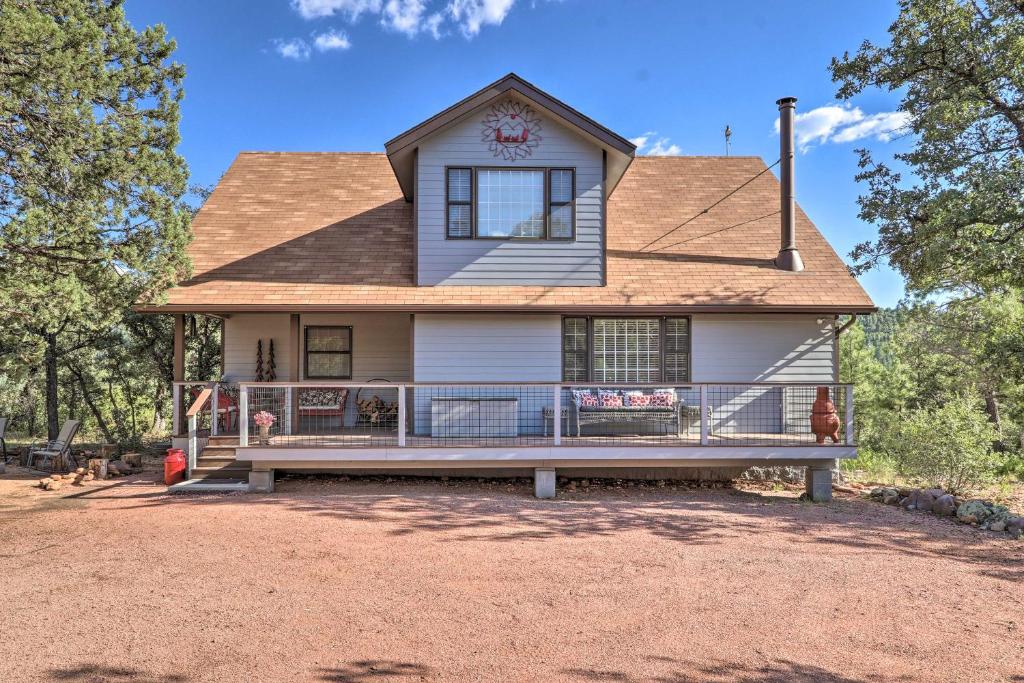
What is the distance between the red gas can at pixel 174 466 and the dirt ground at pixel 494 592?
30.6 inches

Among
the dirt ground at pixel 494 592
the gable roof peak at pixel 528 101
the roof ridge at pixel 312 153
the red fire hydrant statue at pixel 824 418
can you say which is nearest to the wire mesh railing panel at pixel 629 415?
the dirt ground at pixel 494 592

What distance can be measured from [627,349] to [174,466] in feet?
26.6

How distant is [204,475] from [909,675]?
377 inches

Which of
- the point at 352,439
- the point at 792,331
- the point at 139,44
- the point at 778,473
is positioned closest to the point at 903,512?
the point at 778,473

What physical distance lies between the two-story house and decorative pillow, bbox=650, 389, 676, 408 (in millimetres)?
37

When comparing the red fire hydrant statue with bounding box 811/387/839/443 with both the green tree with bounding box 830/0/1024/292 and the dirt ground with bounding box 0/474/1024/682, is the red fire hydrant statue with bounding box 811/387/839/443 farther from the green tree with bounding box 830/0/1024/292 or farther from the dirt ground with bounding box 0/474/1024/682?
the green tree with bounding box 830/0/1024/292

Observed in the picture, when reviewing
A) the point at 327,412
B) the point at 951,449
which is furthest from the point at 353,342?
the point at 951,449

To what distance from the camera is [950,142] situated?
11195mm

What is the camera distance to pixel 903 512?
859cm

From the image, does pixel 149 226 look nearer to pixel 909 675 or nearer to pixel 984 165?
pixel 909 675

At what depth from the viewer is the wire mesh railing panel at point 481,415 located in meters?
9.83

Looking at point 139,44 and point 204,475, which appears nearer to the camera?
point 139,44

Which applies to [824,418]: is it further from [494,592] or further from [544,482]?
[494,592]

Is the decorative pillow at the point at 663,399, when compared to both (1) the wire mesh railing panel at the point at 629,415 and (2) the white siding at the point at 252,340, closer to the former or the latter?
(1) the wire mesh railing panel at the point at 629,415
